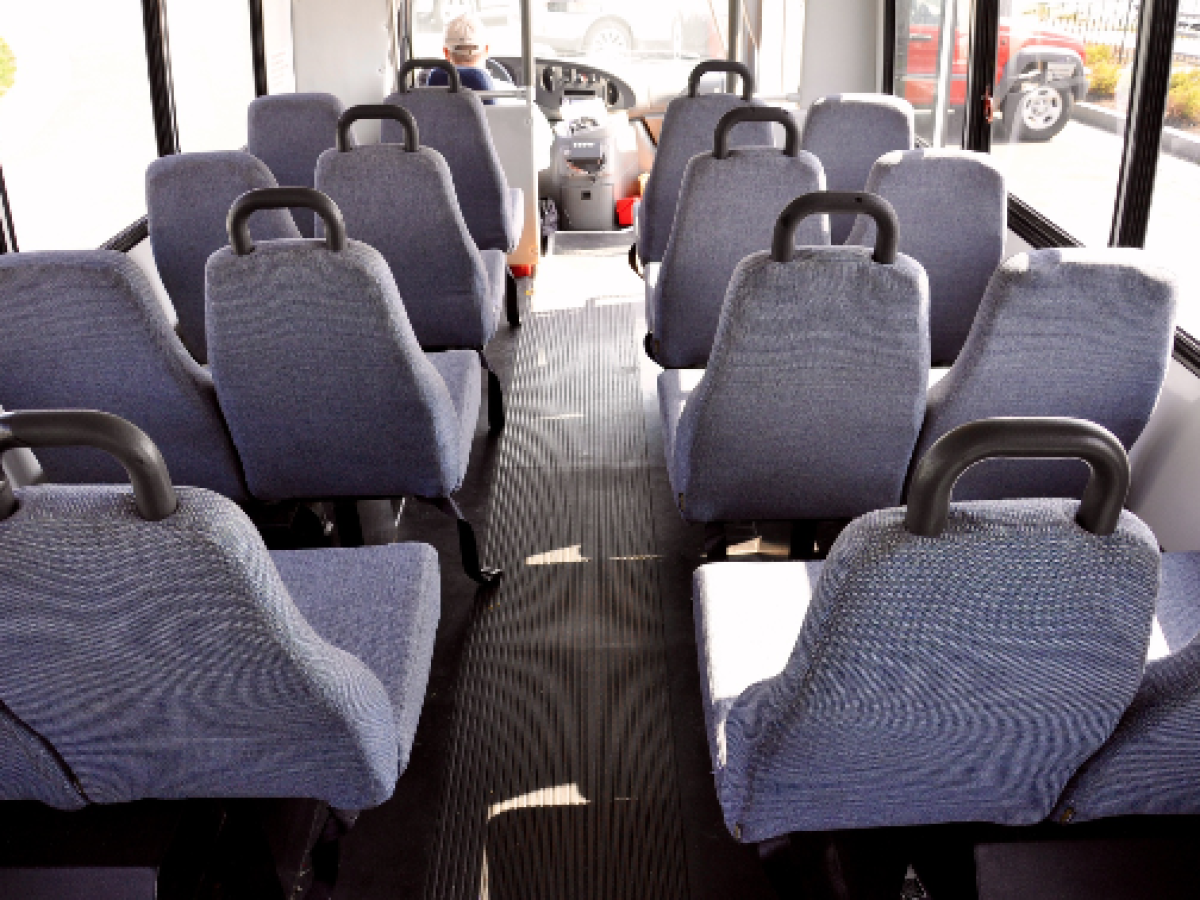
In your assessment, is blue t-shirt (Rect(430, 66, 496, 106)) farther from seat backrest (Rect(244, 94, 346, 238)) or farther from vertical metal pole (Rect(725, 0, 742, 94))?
vertical metal pole (Rect(725, 0, 742, 94))

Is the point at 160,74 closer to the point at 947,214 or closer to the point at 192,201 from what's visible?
the point at 192,201

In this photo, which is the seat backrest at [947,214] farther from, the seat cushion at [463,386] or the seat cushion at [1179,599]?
the seat cushion at [463,386]

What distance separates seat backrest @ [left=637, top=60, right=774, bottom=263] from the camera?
3664mm

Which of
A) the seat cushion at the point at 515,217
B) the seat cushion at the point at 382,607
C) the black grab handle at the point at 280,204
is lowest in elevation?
the seat cushion at the point at 382,607

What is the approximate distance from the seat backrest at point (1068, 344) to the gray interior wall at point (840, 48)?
13.5 ft

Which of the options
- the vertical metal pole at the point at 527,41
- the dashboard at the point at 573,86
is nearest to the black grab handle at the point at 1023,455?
the vertical metal pole at the point at 527,41

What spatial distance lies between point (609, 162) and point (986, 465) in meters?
4.19

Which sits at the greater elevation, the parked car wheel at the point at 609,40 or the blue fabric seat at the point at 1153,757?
the parked car wheel at the point at 609,40

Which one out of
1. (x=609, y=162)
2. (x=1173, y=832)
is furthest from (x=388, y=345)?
(x=609, y=162)

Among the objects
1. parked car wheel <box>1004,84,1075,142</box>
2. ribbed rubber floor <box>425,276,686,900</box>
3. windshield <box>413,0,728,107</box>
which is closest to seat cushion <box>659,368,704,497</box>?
ribbed rubber floor <box>425,276,686,900</box>

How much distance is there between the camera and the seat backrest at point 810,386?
166 centimetres

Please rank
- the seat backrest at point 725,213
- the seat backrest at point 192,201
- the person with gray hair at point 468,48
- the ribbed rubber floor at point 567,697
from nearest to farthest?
1. the ribbed rubber floor at point 567,697
2. the seat backrest at point 725,213
3. the seat backrest at point 192,201
4. the person with gray hair at point 468,48

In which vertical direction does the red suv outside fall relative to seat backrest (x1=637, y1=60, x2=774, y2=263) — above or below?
above

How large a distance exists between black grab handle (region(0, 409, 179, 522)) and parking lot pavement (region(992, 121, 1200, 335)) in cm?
164
